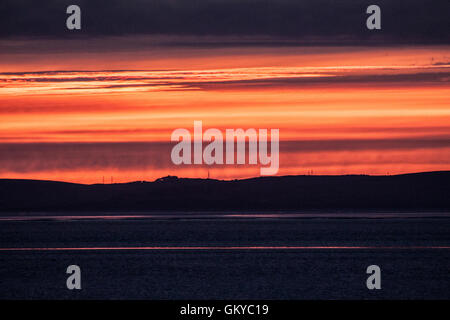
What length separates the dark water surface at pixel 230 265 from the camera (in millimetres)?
21266

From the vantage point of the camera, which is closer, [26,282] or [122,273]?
[26,282]

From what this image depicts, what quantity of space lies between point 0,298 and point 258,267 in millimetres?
8768

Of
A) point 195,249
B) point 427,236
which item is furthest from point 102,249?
point 427,236

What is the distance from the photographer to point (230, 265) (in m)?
26.7

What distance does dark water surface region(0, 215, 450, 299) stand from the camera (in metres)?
21.3

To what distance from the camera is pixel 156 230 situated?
46.2 meters

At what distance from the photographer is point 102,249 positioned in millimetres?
33156

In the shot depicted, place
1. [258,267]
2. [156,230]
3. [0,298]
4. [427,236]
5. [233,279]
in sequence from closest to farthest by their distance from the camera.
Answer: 1. [0,298]
2. [233,279]
3. [258,267]
4. [427,236]
5. [156,230]

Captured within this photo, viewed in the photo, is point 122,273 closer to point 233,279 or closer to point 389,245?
point 233,279

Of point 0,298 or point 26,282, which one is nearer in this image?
point 0,298

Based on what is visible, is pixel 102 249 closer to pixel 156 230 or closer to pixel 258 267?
pixel 258 267

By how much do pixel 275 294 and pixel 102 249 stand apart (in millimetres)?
13649
